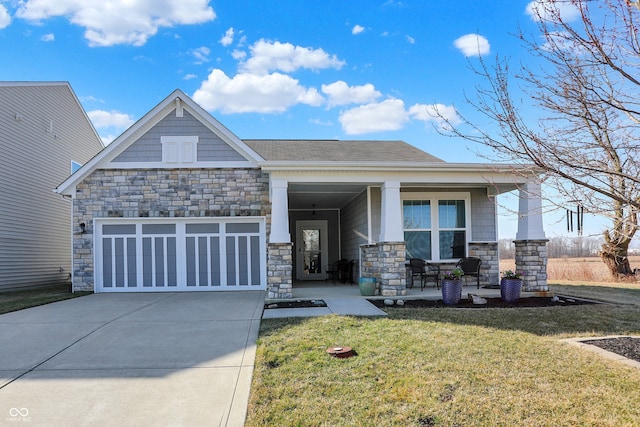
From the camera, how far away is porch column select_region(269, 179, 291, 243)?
9266 mm

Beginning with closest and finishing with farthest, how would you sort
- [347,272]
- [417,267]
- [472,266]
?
[417,267] → [472,266] → [347,272]

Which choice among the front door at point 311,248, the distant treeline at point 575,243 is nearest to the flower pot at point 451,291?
the distant treeline at point 575,243

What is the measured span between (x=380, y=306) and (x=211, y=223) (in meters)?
5.47

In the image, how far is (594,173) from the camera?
4.00 m

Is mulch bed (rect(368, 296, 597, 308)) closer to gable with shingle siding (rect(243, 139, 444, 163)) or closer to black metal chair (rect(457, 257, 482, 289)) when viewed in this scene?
black metal chair (rect(457, 257, 482, 289))

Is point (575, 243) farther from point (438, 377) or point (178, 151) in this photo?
point (178, 151)

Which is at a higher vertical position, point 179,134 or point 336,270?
point 179,134

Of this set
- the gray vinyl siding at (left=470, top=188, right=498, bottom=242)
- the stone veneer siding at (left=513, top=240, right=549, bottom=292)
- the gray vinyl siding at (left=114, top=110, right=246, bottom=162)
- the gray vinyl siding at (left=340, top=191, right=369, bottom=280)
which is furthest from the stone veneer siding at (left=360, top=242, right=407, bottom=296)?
the gray vinyl siding at (left=114, top=110, right=246, bottom=162)

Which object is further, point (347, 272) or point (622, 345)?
point (347, 272)

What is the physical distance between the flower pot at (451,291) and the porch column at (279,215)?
345cm

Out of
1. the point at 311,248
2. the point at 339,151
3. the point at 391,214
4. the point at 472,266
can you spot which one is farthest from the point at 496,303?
the point at 311,248

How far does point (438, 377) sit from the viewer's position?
4012mm

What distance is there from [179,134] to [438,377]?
968 cm

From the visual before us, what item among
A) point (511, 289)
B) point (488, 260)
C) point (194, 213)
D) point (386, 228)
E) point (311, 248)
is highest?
point (194, 213)
